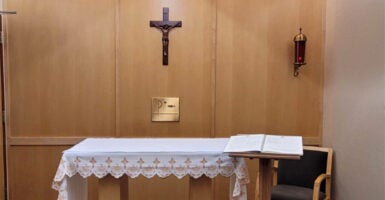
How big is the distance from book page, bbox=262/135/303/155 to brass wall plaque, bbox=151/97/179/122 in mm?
Result: 1273

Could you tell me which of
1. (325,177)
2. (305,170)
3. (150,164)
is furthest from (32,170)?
(325,177)

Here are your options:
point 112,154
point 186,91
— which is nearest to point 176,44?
point 186,91

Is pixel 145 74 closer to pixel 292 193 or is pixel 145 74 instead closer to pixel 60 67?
pixel 60 67

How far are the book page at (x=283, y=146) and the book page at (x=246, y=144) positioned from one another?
0.13ft

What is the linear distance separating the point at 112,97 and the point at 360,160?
210 centimetres

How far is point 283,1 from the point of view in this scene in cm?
332

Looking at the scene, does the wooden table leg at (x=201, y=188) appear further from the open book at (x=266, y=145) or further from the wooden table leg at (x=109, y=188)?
the wooden table leg at (x=109, y=188)

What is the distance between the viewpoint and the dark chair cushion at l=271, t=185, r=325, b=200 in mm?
2881

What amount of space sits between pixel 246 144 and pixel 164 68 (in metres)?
1.43

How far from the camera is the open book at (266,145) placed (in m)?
1.99

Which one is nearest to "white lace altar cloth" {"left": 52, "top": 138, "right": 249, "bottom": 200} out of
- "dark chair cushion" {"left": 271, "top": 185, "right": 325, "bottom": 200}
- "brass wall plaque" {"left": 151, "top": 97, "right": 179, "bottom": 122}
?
"dark chair cushion" {"left": 271, "top": 185, "right": 325, "bottom": 200}

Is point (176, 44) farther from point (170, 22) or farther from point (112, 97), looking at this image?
point (112, 97)

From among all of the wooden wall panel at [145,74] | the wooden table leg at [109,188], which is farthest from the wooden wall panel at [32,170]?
the wooden table leg at [109,188]

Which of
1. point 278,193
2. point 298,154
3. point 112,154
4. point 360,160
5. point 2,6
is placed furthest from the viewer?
point 2,6
